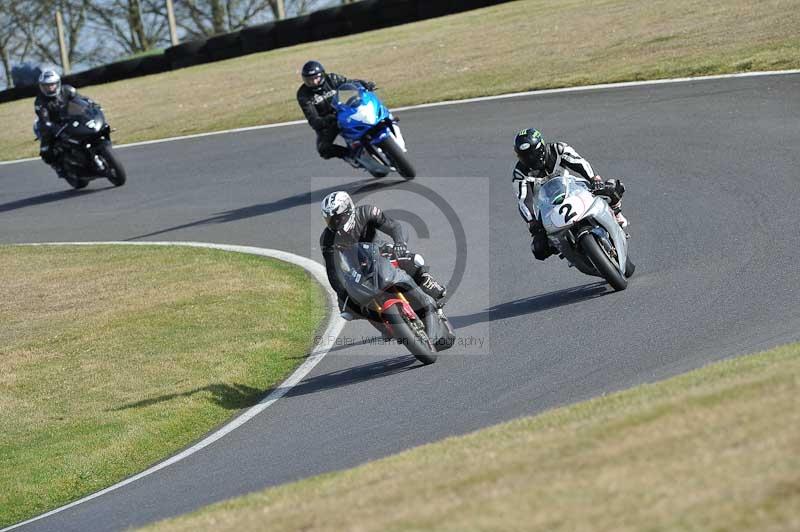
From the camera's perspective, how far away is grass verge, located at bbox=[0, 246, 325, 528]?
30.7ft

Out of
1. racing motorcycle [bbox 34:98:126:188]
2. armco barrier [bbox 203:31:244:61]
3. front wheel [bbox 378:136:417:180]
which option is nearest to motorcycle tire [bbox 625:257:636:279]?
front wheel [bbox 378:136:417:180]

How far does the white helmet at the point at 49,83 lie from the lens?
20.7 m

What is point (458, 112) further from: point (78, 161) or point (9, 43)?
point (9, 43)

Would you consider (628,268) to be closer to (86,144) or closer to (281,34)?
(86,144)

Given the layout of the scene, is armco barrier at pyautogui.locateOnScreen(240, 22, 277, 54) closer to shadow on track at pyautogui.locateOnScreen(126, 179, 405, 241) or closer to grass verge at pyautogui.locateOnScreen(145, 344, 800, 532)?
shadow on track at pyautogui.locateOnScreen(126, 179, 405, 241)

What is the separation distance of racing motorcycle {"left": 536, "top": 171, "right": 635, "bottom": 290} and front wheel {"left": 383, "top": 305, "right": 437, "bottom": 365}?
162 cm

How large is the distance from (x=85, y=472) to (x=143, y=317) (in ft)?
14.0

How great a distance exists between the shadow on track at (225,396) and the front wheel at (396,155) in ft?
21.7

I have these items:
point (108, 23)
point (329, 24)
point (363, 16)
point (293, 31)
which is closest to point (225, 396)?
point (363, 16)

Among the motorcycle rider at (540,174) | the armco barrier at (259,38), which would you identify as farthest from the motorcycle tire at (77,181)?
the armco barrier at (259,38)

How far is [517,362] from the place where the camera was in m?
9.41

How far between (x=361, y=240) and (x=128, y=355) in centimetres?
312

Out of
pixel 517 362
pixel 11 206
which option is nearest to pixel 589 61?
pixel 11 206

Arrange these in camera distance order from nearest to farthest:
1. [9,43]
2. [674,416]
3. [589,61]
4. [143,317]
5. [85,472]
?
1. [674,416]
2. [85,472]
3. [143,317]
4. [589,61]
5. [9,43]
